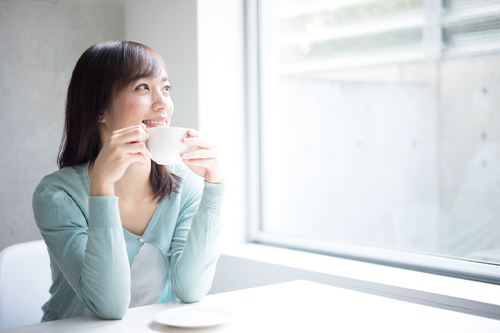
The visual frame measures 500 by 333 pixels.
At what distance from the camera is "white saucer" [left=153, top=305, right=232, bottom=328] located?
0.90 m

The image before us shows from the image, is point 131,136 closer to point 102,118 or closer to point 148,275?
point 102,118

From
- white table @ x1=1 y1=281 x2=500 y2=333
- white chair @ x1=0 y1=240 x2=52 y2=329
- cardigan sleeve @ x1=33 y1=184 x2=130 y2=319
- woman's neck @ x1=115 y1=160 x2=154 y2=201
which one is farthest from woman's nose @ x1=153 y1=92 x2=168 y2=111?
white chair @ x1=0 y1=240 x2=52 y2=329

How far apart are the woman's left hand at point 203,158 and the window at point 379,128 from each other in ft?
2.48

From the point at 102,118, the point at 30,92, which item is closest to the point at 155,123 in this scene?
the point at 102,118

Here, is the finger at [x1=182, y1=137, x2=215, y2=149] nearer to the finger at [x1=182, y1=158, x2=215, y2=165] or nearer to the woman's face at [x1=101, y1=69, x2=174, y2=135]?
the finger at [x1=182, y1=158, x2=215, y2=165]

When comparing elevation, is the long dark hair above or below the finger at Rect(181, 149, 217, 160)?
above

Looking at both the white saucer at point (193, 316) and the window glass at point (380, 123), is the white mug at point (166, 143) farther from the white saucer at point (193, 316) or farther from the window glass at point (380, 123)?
the window glass at point (380, 123)

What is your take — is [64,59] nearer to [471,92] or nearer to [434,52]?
[434,52]

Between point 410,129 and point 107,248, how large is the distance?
15.0 feet

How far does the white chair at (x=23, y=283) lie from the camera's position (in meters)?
1.41

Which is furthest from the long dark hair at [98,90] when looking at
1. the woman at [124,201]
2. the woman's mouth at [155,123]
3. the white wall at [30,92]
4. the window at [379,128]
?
the window at [379,128]

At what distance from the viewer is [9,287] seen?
1.42 metres

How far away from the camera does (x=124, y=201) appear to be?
1.32m

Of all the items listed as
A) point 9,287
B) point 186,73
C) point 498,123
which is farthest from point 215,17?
point 498,123
